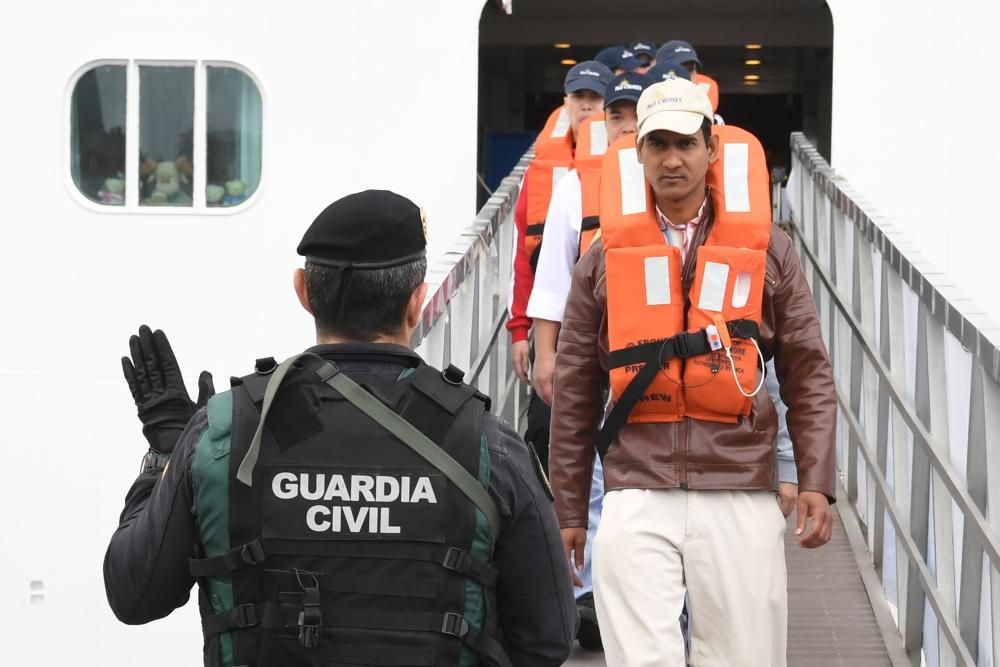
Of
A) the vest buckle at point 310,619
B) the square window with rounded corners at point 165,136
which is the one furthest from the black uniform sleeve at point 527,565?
the square window with rounded corners at point 165,136

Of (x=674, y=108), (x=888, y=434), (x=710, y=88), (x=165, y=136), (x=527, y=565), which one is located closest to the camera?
(x=527, y=565)

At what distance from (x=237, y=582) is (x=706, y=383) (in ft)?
5.19

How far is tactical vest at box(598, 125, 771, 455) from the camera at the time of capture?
354cm

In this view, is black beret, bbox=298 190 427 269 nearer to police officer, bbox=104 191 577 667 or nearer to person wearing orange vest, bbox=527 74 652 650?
police officer, bbox=104 191 577 667

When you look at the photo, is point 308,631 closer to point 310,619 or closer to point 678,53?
point 310,619

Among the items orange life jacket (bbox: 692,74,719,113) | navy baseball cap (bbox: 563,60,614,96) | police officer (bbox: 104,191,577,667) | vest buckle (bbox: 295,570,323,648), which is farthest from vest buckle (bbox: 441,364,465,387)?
orange life jacket (bbox: 692,74,719,113)

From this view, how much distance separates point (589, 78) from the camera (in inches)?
249

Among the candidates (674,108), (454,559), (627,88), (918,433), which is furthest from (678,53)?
(454,559)

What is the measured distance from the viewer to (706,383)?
11.5ft

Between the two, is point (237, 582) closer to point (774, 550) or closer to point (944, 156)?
point (774, 550)

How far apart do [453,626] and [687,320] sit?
165 cm

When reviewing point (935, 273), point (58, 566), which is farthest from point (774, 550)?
point (58, 566)

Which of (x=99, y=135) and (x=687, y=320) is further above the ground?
(x=99, y=135)

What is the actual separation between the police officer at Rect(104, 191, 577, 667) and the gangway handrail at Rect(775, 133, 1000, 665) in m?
1.67
